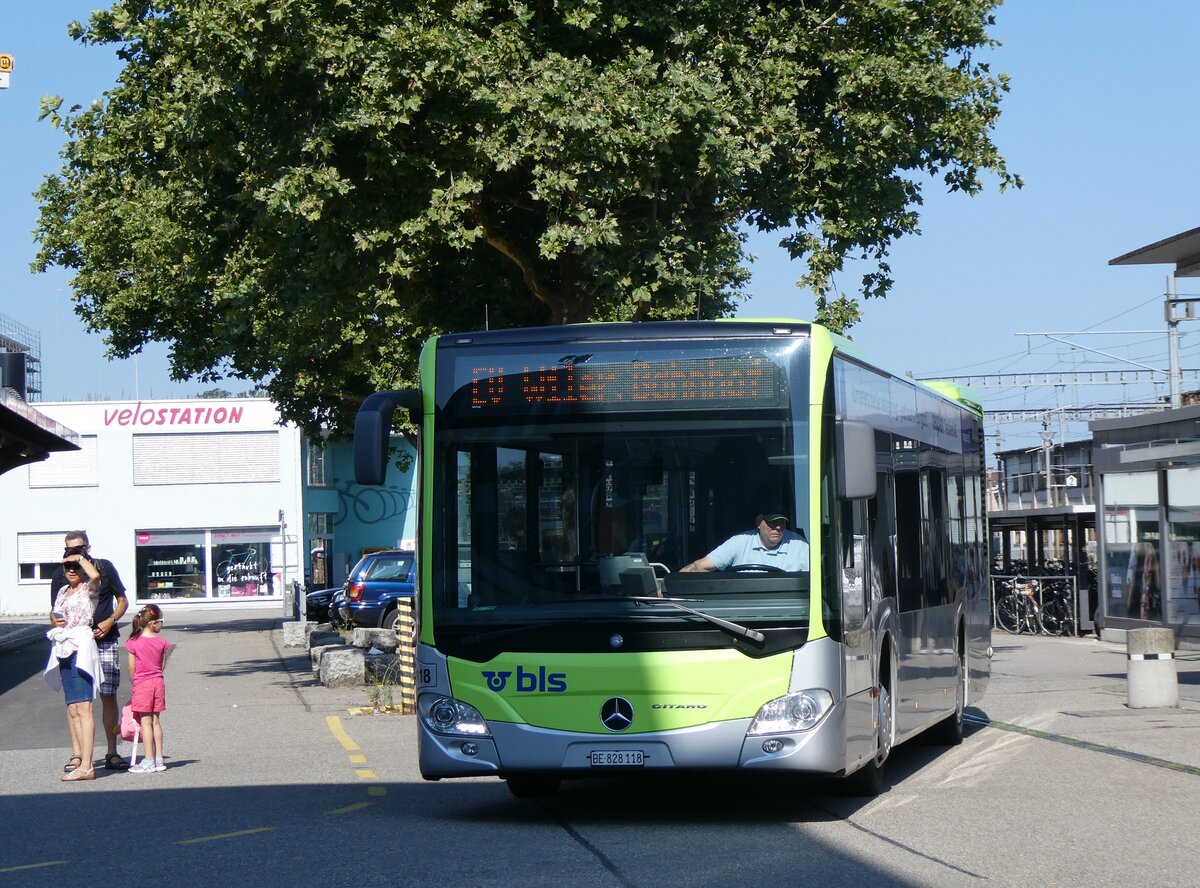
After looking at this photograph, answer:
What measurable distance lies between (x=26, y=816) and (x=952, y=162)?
13130 millimetres

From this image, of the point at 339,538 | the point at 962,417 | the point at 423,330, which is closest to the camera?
the point at 962,417

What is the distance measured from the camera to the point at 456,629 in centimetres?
993

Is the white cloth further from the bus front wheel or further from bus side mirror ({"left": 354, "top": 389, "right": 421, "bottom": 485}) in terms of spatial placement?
the bus front wheel

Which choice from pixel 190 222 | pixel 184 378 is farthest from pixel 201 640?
pixel 190 222

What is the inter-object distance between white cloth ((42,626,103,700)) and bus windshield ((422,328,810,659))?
15.7ft

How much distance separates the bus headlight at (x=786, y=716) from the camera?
9.51 metres

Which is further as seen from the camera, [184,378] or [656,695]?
[184,378]

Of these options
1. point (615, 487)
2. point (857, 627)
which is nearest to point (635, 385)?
point (615, 487)

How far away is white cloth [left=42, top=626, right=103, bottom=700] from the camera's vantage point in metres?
13.6

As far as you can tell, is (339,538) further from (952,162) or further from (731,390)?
(731,390)

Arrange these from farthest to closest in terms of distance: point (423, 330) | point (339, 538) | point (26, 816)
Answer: point (339, 538)
point (423, 330)
point (26, 816)

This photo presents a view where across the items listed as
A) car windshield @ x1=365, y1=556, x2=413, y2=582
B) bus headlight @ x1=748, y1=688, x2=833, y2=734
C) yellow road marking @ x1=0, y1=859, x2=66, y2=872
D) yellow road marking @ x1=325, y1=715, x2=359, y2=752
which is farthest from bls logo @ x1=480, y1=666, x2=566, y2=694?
car windshield @ x1=365, y1=556, x2=413, y2=582

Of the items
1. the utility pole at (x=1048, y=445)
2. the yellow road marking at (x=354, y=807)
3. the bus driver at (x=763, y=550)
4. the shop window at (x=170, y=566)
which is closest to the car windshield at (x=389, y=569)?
the yellow road marking at (x=354, y=807)

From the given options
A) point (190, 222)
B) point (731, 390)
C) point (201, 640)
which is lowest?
point (201, 640)
